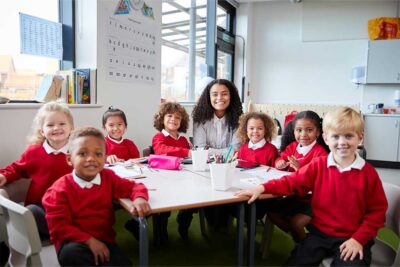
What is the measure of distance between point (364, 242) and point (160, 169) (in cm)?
113

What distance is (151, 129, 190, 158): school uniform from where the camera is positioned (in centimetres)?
236

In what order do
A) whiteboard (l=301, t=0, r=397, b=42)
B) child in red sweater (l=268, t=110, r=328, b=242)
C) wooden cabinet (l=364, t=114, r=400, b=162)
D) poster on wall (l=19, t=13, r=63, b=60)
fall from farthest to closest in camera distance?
whiteboard (l=301, t=0, r=397, b=42) → wooden cabinet (l=364, t=114, r=400, b=162) → poster on wall (l=19, t=13, r=63, b=60) → child in red sweater (l=268, t=110, r=328, b=242)

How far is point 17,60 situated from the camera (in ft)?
8.85

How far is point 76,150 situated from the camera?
4.69 feet

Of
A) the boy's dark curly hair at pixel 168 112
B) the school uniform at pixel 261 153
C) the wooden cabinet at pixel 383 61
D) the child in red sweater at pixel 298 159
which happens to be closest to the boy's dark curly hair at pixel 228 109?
the boy's dark curly hair at pixel 168 112

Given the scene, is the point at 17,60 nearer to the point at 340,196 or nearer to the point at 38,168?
the point at 38,168

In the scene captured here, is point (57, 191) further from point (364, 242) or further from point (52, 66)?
point (52, 66)

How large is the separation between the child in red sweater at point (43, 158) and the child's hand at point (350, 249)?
55.7 inches

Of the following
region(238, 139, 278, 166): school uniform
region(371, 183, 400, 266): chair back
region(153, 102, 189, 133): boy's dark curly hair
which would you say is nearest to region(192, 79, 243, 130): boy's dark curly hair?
region(153, 102, 189, 133): boy's dark curly hair

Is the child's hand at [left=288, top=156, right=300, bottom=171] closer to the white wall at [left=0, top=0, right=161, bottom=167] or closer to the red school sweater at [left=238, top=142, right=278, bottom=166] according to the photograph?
the red school sweater at [left=238, top=142, right=278, bottom=166]

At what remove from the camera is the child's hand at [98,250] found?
1319 millimetres

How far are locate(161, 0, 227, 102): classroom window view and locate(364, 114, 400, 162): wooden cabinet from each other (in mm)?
2964

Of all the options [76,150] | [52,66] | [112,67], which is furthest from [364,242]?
[52,66]

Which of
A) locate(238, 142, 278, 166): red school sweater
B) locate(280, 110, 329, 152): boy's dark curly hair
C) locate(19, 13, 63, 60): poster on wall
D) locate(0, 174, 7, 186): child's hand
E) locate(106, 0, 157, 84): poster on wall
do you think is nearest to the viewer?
locate(0, 174, 7, 186): child's hand
